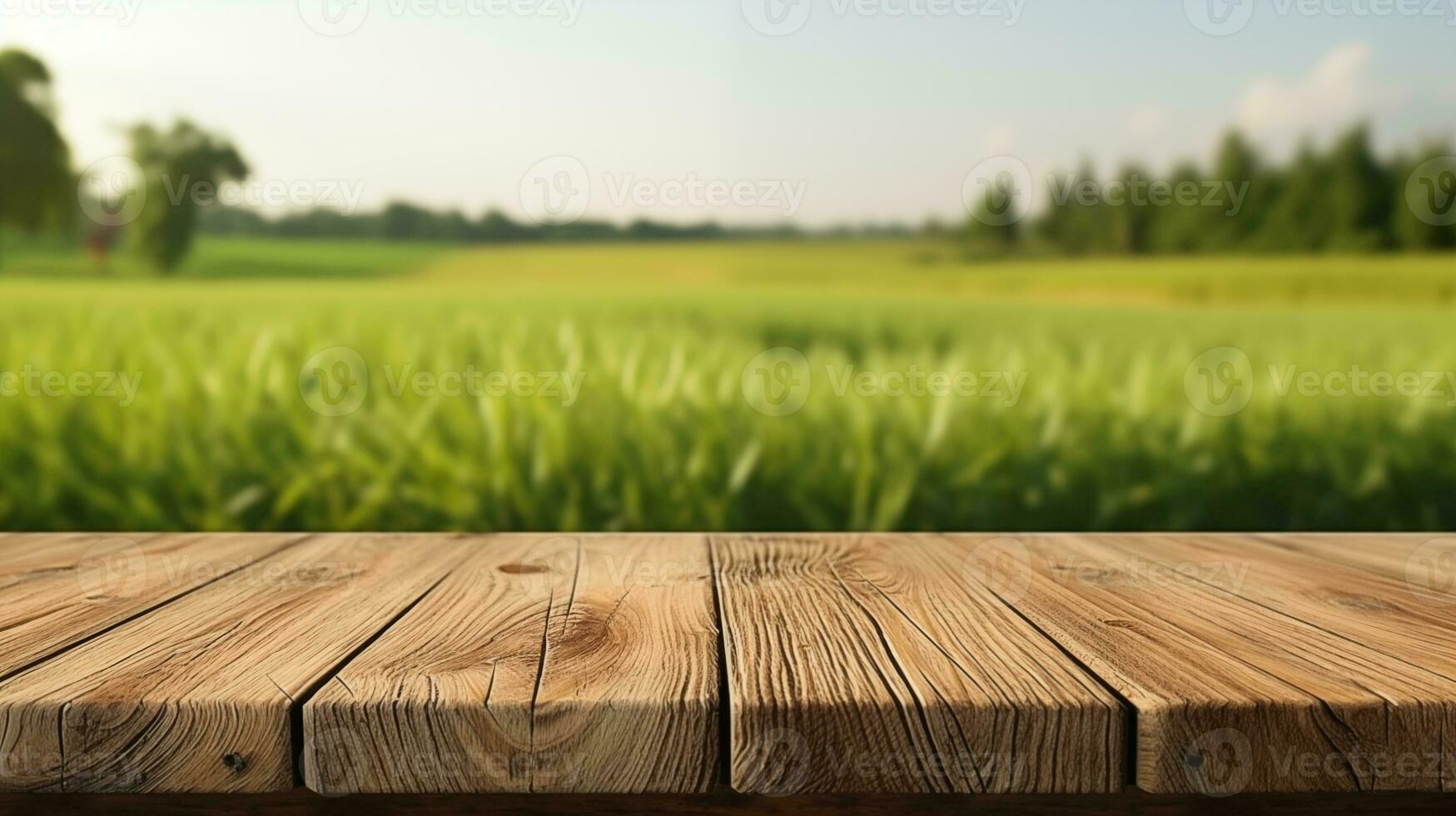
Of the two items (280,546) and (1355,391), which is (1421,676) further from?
(1355,391)

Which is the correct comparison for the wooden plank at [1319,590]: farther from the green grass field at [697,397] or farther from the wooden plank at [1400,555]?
the green grass field at [697,397]

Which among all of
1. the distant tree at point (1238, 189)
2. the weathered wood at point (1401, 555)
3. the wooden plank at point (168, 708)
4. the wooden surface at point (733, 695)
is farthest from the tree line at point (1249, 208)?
the wooden plank at point (168, 708)

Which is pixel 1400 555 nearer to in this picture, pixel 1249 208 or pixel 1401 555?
pixel 1401 555

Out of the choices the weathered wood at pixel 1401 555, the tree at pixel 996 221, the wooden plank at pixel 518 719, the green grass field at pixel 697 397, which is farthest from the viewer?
the tree at pixel 996 221

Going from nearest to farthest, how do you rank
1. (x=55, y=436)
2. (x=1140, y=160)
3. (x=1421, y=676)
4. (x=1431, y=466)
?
(x=1421, y=676) → (x=55, y=436) → (x=1431, y=466) → (x=1140, y=160)

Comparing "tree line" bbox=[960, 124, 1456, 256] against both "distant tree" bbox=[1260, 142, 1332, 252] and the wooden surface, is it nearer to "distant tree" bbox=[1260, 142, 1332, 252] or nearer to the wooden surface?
"distant tree" bbox=[1260, 142, 1332, 252]

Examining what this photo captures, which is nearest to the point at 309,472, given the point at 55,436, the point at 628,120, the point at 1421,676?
the point at 55,436

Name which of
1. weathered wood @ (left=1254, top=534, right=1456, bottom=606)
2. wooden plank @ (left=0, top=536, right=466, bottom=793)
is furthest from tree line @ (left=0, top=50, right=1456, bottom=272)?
wooden plank @ (left=0, top=536, right=466, bottom=793)
